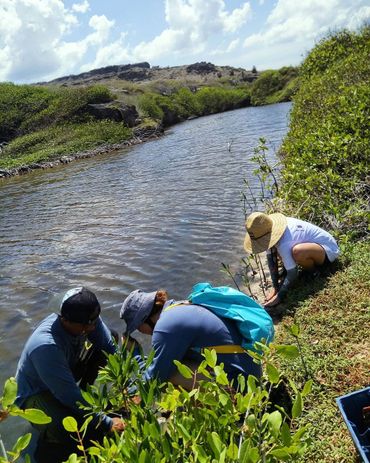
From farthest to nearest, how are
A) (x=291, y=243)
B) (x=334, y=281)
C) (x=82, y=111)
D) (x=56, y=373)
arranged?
(x=82, y=111) < (x=291, y=243) < (x=334, y=281) < (x=56, y=373)

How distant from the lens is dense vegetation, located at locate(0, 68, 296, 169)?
3562 cm

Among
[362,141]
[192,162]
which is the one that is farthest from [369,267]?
[192,162]

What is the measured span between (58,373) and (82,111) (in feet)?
138

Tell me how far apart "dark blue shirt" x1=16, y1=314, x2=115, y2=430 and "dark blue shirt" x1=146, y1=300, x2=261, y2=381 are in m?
0.70

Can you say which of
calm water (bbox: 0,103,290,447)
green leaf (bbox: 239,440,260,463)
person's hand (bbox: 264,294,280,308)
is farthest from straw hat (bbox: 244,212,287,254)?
green leaf (bbox: 239,440,260,463)

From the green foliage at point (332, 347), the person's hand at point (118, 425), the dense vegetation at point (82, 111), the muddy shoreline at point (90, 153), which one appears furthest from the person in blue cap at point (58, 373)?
the dense vegetation at point (82, 111)

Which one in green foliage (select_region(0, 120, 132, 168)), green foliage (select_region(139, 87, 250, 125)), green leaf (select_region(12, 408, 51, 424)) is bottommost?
green leaf (select_region(12, 408, 51, 424))

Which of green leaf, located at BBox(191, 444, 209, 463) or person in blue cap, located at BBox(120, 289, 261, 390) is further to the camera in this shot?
person in blue cap, located at BBox(120, 289, 261, 390)

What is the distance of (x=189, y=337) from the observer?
3.37 metres

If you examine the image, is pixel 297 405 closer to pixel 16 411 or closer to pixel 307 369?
pixel 16 411

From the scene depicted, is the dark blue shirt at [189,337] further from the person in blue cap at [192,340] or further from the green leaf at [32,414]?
the green leaf at [32,414]

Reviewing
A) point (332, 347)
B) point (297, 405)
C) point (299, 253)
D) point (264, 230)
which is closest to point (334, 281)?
point (299, 253)

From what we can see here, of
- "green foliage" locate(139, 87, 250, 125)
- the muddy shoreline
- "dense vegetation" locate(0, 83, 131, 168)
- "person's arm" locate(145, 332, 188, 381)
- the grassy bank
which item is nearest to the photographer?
"person's arm" locate(145, 332, 188, 381)

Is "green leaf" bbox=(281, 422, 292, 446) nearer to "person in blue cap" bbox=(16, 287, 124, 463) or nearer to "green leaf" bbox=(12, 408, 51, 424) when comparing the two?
"green leaf" bbox=(12, 408, 51, 424)
